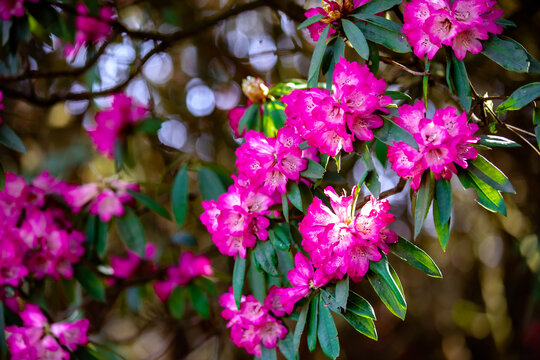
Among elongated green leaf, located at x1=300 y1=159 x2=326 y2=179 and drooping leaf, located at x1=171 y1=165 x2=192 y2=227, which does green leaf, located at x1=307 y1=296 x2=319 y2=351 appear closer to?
elongated green leaf, located at x1=300 y1=159 x2=326 y2=179

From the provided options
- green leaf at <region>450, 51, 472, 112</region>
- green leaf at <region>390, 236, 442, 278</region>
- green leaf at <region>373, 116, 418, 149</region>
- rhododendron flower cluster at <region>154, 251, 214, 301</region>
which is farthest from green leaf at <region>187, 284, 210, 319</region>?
green leaf at <region>450, 51, 472, 112</region>

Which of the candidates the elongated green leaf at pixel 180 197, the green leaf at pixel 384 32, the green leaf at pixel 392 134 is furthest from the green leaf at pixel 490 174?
the elongated green leaf at pixel 180 197

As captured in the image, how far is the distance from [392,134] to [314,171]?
0.52ft

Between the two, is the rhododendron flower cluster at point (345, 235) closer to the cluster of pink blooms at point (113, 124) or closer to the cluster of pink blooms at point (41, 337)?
the cluster of pink blooms at point (41, 337)

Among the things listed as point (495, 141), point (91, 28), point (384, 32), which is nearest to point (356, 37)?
point (384, 32)

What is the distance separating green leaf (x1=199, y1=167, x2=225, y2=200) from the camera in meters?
1.48

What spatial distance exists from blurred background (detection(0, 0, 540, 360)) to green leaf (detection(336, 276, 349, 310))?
117 centimetres

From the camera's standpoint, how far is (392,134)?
2.75 ft

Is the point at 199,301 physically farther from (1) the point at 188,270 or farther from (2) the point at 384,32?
(2) the point at 384,32

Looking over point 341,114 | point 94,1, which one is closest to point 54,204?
point 94,1

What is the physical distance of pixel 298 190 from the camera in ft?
3.00

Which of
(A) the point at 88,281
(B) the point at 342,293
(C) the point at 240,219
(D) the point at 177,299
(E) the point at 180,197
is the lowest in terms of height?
(D) the point at 177,299

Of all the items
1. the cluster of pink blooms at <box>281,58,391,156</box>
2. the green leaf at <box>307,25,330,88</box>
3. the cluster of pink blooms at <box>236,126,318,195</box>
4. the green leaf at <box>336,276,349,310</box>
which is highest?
the green leaf at <box>307,25,330,88</box>

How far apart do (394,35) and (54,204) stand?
4.03ft
